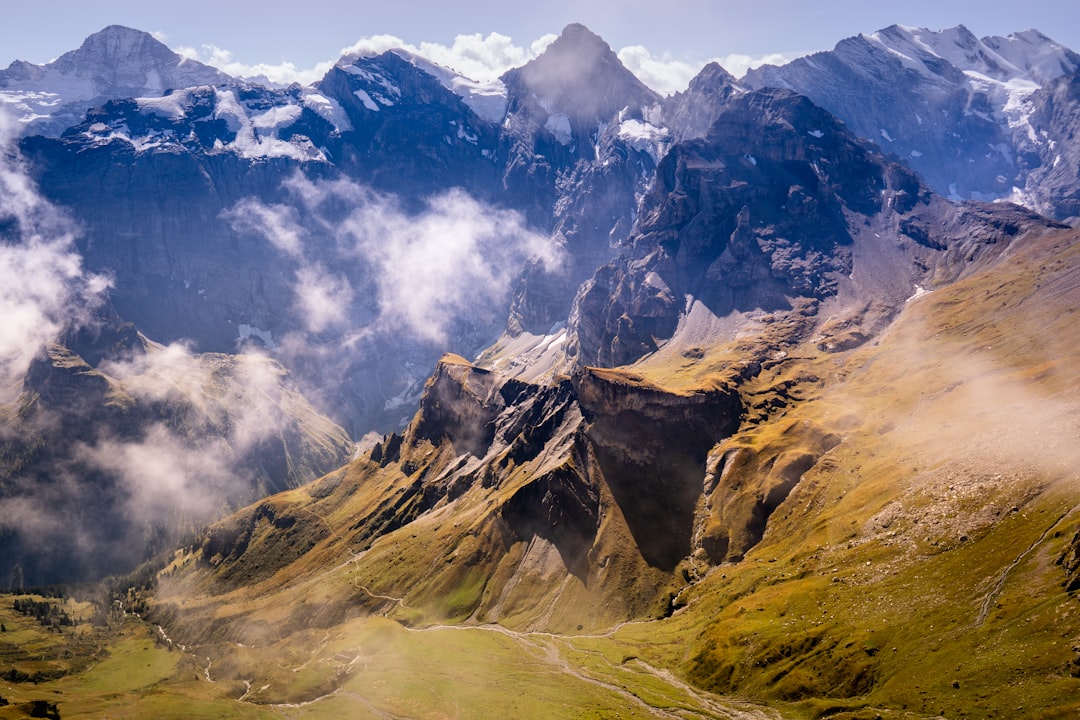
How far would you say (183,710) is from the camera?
558 ft

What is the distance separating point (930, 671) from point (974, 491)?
6072 centimetres

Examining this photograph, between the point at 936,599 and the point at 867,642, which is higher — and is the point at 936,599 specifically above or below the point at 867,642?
above

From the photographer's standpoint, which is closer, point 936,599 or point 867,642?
point 936,599

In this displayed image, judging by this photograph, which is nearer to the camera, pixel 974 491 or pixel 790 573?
pixel 974 491

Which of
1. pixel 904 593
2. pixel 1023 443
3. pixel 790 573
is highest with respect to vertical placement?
pixel 1023 443

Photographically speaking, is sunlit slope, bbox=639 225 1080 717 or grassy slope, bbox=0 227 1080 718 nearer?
sunlit slope, bbox=639 225 1080 717

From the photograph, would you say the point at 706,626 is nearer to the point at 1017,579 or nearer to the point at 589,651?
the point at 589,651

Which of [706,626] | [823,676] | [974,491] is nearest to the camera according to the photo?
[823,676]

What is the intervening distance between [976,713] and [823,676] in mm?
34937

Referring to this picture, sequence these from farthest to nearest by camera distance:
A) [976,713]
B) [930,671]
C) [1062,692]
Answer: [930,671]
[976,713]
[1062,692]

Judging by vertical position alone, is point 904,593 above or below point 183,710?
above

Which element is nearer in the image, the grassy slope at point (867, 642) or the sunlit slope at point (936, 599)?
the sunlit slope at point (936, 599)

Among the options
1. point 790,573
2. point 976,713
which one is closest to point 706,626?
point 790,573

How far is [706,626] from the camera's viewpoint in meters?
185
